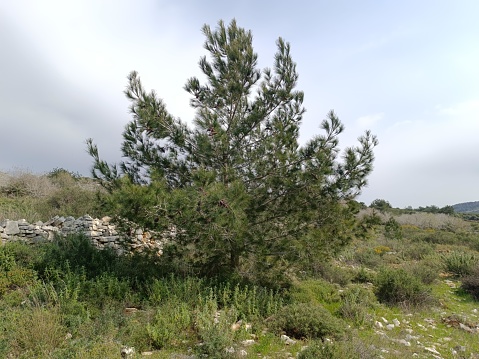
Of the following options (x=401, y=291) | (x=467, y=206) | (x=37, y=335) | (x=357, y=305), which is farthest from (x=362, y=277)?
(x=467, y=206)

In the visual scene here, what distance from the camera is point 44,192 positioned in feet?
51.6

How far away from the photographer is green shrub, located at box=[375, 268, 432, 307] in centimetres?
722

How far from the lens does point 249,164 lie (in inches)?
247

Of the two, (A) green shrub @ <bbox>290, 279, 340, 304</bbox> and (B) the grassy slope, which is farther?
(A) green shrub @ <bbox>290, 279, 340, 304</bbox>

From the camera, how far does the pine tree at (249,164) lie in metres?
5.71

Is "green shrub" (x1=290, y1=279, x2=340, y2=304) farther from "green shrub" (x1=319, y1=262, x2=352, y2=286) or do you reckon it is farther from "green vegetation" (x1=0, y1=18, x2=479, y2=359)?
"green shrub" (x1=319, y1=262, x2=352, y2=286)

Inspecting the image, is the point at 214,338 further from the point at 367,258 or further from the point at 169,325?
the point at 367,258

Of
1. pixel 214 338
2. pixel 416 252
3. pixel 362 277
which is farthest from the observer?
pixel 416 252

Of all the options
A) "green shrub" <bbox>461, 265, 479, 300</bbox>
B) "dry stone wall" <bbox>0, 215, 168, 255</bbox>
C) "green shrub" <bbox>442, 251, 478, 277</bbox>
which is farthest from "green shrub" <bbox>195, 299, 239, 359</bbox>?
"green shrub" <bbox>442, 251, 478, 277</bbox>

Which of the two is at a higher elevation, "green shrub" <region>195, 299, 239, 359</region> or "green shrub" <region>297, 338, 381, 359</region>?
"green shrub" <region>195, 299, 239, 359</region>

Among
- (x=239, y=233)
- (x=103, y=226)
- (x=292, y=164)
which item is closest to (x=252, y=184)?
(x=292, y=164)

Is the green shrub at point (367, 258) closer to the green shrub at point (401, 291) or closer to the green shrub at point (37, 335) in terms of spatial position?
the green shrub at point (401, 291)

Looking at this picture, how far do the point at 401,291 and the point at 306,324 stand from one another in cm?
370

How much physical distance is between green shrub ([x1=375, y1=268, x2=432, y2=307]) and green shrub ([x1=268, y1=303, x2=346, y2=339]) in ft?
10.1
